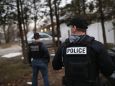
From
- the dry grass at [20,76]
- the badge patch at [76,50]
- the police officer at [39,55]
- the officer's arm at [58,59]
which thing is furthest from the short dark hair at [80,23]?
the dry grass at [20,76]

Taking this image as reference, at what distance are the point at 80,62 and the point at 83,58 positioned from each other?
7 centimetres

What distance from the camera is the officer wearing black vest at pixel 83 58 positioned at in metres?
5.22

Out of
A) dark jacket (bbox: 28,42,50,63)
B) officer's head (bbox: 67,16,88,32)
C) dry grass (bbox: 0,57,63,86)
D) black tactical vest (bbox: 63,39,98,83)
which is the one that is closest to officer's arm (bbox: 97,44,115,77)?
black tactical vest (bbox: 63,39,98,83)

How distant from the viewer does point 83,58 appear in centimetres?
531

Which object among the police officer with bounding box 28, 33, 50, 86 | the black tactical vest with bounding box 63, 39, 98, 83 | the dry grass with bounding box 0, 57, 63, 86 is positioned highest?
the black tactical vest with bounding box 63, 39, 98, 83

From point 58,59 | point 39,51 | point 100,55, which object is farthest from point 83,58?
point 39,51

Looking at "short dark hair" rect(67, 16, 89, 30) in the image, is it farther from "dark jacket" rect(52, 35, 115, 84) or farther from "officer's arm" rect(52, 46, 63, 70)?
"officer's arm" rect(52, 46, 63, 70)

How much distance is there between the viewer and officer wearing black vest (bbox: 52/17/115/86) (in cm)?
522

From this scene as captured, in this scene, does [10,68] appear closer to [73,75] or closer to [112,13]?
[112,13]

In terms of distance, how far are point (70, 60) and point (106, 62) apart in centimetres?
53

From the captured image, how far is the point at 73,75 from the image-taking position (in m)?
5.39

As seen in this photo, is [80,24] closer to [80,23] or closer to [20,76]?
[80,23]

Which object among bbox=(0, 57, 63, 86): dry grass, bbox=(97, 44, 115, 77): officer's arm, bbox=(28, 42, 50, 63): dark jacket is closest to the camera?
bbox=(97, 44, 115, 77): officer's arm

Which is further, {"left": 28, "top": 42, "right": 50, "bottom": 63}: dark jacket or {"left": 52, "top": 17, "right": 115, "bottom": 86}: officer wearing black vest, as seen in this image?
{"left": 28, "top": 42, "right": 50, "bottom": 63}: dark jacket
